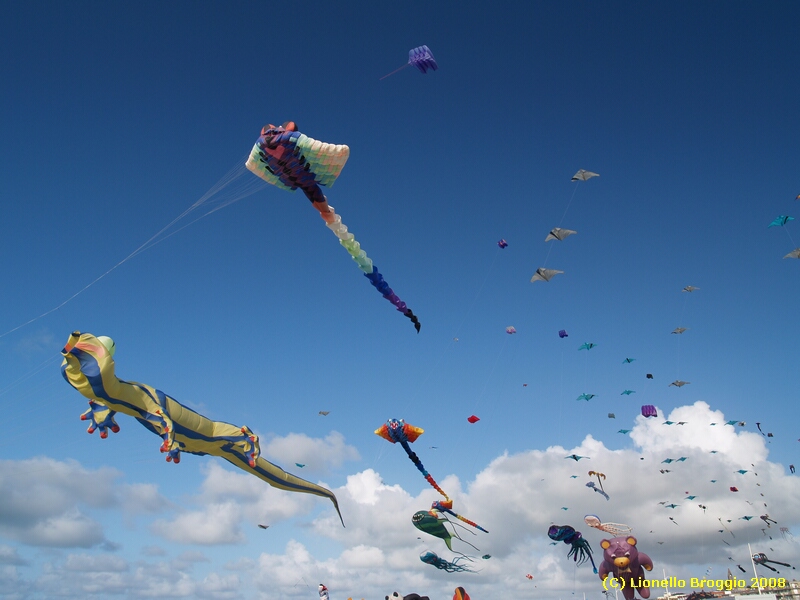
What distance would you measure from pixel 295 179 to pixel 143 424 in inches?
362

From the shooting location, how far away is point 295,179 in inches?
675

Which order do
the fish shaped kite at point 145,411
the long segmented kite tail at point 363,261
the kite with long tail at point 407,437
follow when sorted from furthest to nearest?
the kite with long tail at point 407,437 → the long segmented kite tail at point 363,261 → the fish shaped kite at point 145,411

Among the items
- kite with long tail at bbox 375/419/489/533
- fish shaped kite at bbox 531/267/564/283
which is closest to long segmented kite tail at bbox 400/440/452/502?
kite with long tail at bbox 375/419/489/533

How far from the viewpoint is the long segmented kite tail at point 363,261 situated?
18.3 metres

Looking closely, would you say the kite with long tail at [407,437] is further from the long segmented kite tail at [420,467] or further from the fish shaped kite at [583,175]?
the fish shaped kite at [583,175]

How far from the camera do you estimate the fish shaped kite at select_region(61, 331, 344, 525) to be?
49.9ft

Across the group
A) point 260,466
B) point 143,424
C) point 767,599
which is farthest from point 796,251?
point 143,424

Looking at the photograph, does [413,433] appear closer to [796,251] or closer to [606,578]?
[606,578]

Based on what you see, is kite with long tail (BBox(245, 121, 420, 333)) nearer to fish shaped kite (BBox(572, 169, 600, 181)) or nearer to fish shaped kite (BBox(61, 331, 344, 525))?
fish shaped kite (BBox(61, 331, 344, 525))

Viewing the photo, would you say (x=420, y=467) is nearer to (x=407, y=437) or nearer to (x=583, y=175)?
(x=407, y=437)

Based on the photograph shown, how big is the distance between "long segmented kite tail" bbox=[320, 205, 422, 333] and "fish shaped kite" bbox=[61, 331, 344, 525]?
7.20 m

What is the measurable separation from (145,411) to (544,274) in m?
23.6

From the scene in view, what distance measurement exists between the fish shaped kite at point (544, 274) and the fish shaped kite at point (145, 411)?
19948mm

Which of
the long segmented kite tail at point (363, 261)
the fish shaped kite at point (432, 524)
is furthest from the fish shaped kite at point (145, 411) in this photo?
the fish shaped kite at point (432, 524)
